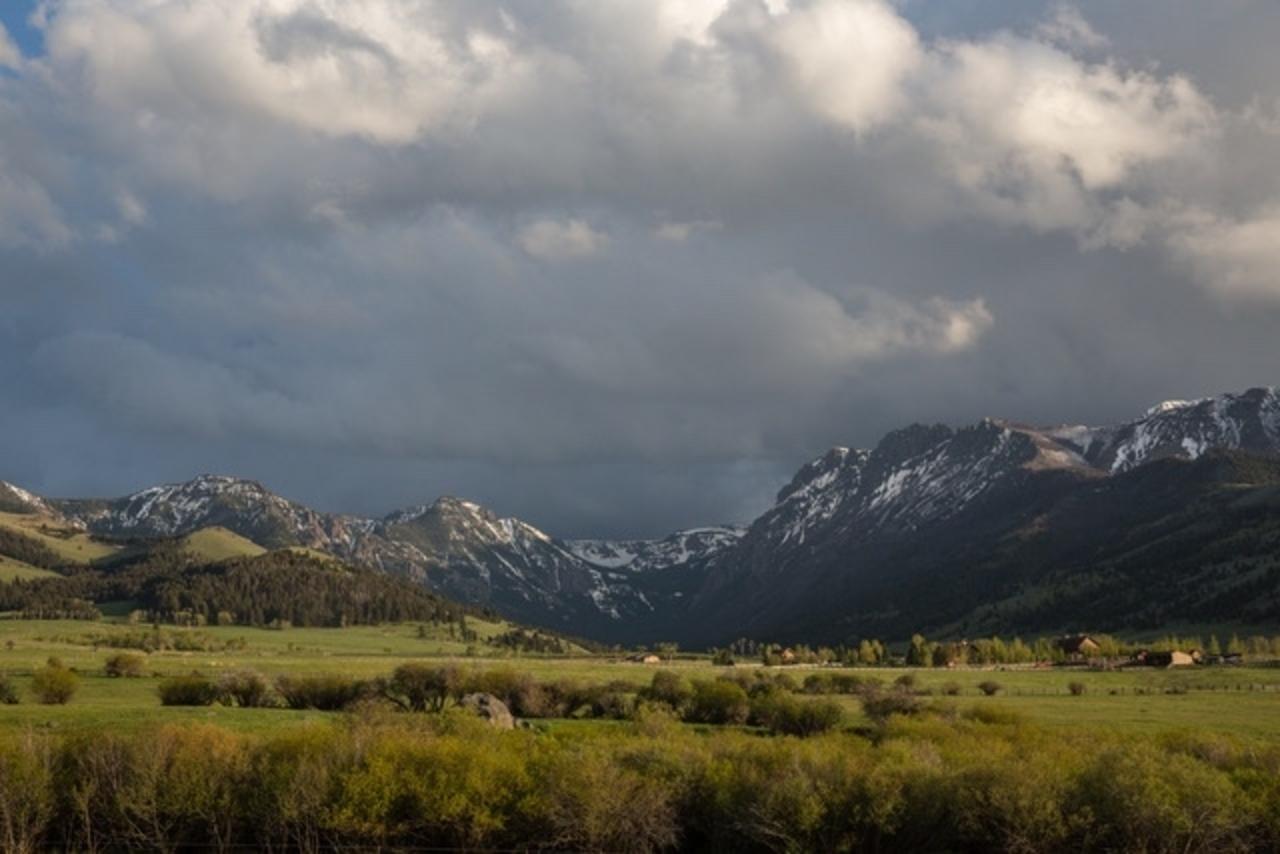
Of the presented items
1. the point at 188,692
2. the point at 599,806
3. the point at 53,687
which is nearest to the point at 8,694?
the point at 53,687

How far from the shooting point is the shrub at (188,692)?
384 ft

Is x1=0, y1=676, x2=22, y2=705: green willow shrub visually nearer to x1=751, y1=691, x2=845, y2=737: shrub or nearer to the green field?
the green field

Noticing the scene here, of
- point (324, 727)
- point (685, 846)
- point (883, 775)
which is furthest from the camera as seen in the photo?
point (324, 727)

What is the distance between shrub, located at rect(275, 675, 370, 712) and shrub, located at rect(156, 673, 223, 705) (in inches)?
278

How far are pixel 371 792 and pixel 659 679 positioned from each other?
2938 inches

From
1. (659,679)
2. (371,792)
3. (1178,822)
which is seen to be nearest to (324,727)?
(371,792)

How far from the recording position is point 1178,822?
54.2m

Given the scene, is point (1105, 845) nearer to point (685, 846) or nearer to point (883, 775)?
point (883, 775)

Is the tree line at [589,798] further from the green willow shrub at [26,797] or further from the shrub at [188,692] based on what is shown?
the shrub at [188,692]

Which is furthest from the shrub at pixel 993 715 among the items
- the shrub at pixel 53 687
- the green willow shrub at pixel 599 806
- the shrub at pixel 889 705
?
the shrub at pixel 53 687

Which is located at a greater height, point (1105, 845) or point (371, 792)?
point (371, 792)

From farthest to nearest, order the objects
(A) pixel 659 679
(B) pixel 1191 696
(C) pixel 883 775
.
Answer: (B) pixel 1191 696 → (A) pixel 659 679 → (C) pixel 883 775

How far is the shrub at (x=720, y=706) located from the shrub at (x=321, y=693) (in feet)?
114

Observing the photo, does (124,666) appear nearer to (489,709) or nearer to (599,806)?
(489,709)
